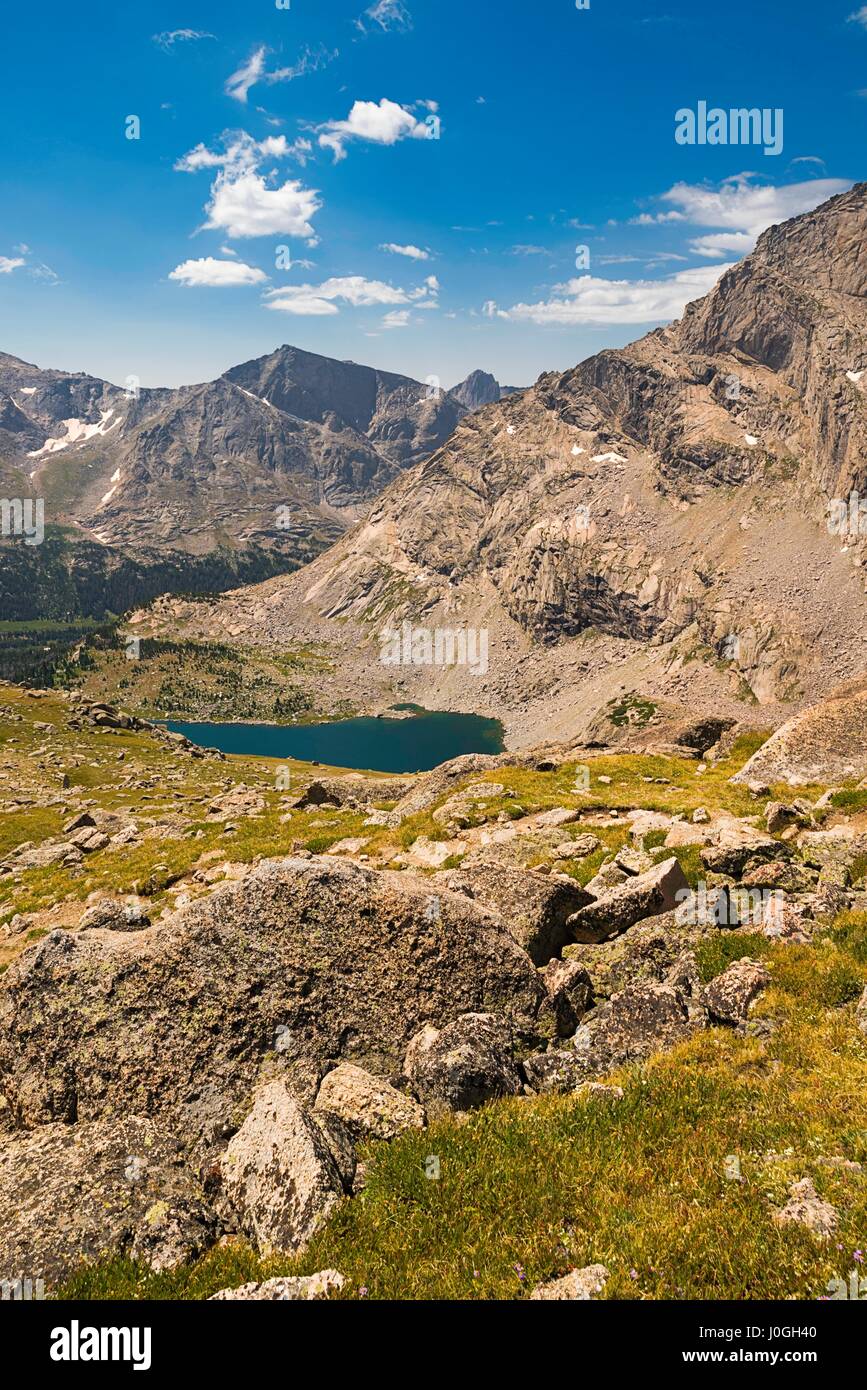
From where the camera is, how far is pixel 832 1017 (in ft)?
36.3

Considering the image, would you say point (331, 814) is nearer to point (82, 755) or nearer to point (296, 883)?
point (296, 883)

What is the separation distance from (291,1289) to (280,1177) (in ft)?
5.52

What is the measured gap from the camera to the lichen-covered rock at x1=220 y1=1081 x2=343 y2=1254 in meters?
7.72

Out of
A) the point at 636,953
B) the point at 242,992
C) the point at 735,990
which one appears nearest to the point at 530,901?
the point at 636,953

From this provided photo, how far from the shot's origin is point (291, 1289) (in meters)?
6.60

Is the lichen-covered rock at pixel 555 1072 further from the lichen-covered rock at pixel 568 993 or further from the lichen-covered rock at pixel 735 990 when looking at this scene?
the lichen-covered rock at pixel 735 990

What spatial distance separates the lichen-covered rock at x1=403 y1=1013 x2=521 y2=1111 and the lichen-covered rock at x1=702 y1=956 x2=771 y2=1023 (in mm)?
4086

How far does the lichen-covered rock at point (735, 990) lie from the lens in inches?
463

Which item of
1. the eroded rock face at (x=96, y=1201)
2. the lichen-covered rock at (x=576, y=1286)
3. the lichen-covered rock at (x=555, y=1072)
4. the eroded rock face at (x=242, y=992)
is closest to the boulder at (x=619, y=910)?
the eroded rock face at (x=242, y=992)

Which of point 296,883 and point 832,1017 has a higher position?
point 296,883

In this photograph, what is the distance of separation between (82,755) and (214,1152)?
124m

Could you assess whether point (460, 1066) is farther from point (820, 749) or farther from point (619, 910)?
point (820, 749)
